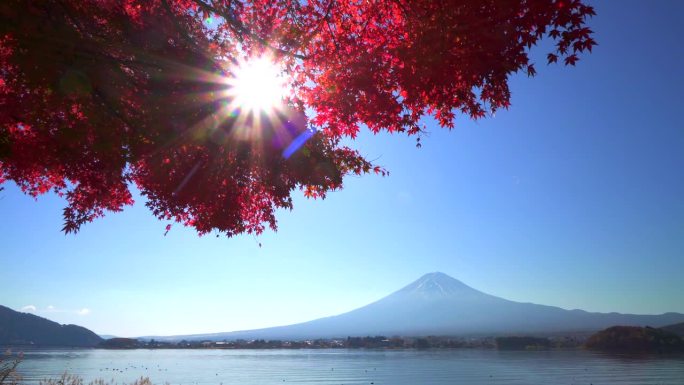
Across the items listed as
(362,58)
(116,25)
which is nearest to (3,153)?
(116,25)

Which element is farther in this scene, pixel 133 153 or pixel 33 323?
pixel 33 323

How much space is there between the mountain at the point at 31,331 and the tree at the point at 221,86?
7566 inches

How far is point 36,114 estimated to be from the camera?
668 cm

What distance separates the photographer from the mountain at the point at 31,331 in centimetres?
15988

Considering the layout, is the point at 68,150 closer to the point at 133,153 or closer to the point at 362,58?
the point at 133,153

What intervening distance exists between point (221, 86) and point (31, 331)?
223 metres

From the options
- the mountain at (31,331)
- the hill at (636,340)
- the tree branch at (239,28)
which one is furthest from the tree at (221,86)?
the mountain at (31,331)

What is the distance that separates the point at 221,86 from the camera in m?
6.75

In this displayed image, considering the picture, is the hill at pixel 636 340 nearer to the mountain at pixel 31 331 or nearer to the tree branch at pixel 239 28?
the tree branch at pixel 239 28

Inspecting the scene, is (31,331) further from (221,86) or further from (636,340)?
(636,340)

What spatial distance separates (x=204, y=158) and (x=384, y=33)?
4.09m

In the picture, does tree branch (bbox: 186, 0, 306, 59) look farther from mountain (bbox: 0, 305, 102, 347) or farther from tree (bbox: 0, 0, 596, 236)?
mountain (bbox: 0, 305, 102, 347)

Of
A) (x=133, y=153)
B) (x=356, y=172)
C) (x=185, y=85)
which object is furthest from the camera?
(x=356, y=172)

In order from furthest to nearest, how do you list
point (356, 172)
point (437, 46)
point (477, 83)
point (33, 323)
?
point (33, 323), point (356, 172), point (477, 83), point (437, 46)
